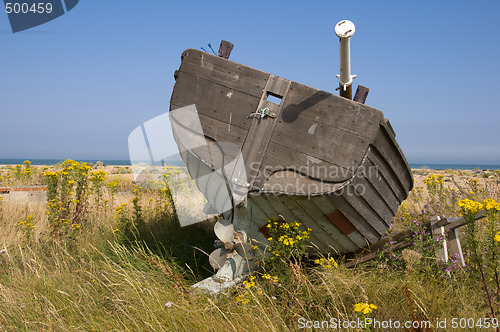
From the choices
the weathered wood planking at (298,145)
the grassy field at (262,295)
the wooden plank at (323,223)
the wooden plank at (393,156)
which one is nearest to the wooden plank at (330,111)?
the weathered wood planking at (298,145)

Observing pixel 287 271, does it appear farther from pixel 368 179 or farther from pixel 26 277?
pixel 26 277

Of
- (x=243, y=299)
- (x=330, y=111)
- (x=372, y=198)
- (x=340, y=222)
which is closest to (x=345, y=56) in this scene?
(x=330, y=111)

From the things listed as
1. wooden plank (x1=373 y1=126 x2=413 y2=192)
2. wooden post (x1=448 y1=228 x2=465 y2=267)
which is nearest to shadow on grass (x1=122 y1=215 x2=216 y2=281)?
wooden plank (x1=373 y1=126 x2=413 y2=192)

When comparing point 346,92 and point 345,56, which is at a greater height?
point 345,56

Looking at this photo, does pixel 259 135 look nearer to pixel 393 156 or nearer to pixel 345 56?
pixel 345 56

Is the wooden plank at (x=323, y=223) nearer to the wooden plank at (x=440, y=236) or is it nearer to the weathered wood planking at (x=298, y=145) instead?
the weathered wood planking at (x=298, y=145)

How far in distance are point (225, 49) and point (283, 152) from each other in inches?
54.8

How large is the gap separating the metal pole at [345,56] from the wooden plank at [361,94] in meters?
0.10

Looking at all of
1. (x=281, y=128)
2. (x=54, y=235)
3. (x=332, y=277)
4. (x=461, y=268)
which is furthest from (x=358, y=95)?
(x=54, y=235)

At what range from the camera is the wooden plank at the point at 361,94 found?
3.35 meters

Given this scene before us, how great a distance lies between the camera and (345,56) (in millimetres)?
3223

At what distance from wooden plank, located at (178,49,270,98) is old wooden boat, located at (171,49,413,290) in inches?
0.4

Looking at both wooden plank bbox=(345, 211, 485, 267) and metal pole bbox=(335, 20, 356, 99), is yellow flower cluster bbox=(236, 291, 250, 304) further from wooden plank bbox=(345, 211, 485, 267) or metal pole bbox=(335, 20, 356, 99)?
metal pole bbox=(335, 20, 356, 99)

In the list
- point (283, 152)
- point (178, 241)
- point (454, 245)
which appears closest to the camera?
point (283, 152)
